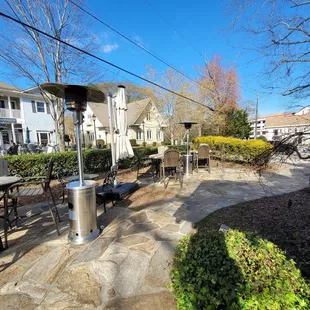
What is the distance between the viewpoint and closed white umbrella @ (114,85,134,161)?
554 cm

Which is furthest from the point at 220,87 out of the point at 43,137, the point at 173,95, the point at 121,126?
the point at 43,137

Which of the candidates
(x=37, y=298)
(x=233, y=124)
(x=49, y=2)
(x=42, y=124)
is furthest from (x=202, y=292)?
(x=233, y=124)

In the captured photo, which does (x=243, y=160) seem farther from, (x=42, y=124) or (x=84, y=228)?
(x=42, y=124)

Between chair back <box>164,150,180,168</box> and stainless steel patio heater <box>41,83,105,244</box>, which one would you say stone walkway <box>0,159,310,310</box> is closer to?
stainless steel patio heater <box>41,83,105,244</box>

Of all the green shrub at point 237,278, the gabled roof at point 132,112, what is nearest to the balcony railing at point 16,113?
the gabled roof at point 132,112

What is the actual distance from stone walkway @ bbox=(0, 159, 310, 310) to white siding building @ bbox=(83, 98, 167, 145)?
19520 millimetres

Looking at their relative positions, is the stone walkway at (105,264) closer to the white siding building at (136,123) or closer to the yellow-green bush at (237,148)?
the yellow-green bush at (237,148)

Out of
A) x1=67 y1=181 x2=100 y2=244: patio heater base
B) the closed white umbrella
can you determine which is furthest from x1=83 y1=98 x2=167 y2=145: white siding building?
x1=67 y1=181 x2=100 y2=244: patio heater base

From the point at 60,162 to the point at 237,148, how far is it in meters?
8.27

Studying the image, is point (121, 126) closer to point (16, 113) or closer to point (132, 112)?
point (16, 113)

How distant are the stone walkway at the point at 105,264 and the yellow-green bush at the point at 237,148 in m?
5.90

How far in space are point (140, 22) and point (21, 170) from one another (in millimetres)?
7711

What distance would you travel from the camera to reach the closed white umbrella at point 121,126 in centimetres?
554

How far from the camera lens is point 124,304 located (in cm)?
168
